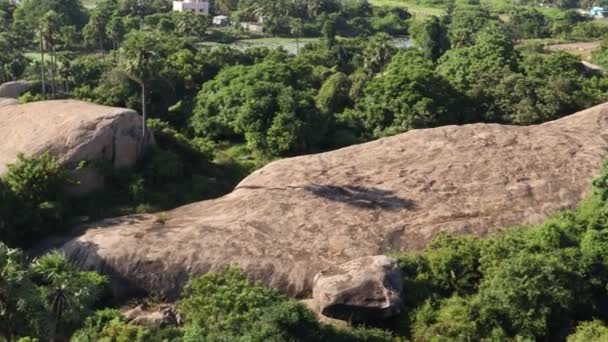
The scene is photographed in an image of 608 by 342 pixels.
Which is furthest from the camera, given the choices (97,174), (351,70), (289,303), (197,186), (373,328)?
(351,70)

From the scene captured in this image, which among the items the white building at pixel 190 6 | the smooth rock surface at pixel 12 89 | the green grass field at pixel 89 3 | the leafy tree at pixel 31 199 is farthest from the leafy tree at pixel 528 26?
the leafy tree at pixel 31 199

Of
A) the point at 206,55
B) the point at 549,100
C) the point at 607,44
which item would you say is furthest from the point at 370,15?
the point at 549,100

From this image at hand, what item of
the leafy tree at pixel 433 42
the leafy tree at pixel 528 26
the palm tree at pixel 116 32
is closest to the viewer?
the leafy tree at pixel 433 42

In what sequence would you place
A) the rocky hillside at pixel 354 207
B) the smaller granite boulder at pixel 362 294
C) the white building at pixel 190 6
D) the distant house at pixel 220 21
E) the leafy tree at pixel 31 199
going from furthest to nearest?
1. the white building at pixel 190 6
2. the distant house at pixel 220 21
3. the leafy tree at pixel 31 199
4. the rocky hillside at pixel 354 207
5. the smaller granite boulder at pixel 362 294

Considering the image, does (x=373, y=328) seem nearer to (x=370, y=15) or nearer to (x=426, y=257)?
(x=426, y=257)

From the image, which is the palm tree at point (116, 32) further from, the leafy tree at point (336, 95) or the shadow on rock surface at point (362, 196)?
the shadow on rock surface at point (362, 196)

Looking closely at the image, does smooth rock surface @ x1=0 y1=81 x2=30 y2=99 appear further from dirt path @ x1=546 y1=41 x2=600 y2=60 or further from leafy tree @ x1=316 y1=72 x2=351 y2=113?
dirt path @ x1=546 y1=41 x2=600 y2=60

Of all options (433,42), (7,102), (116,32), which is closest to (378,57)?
(433,42)
